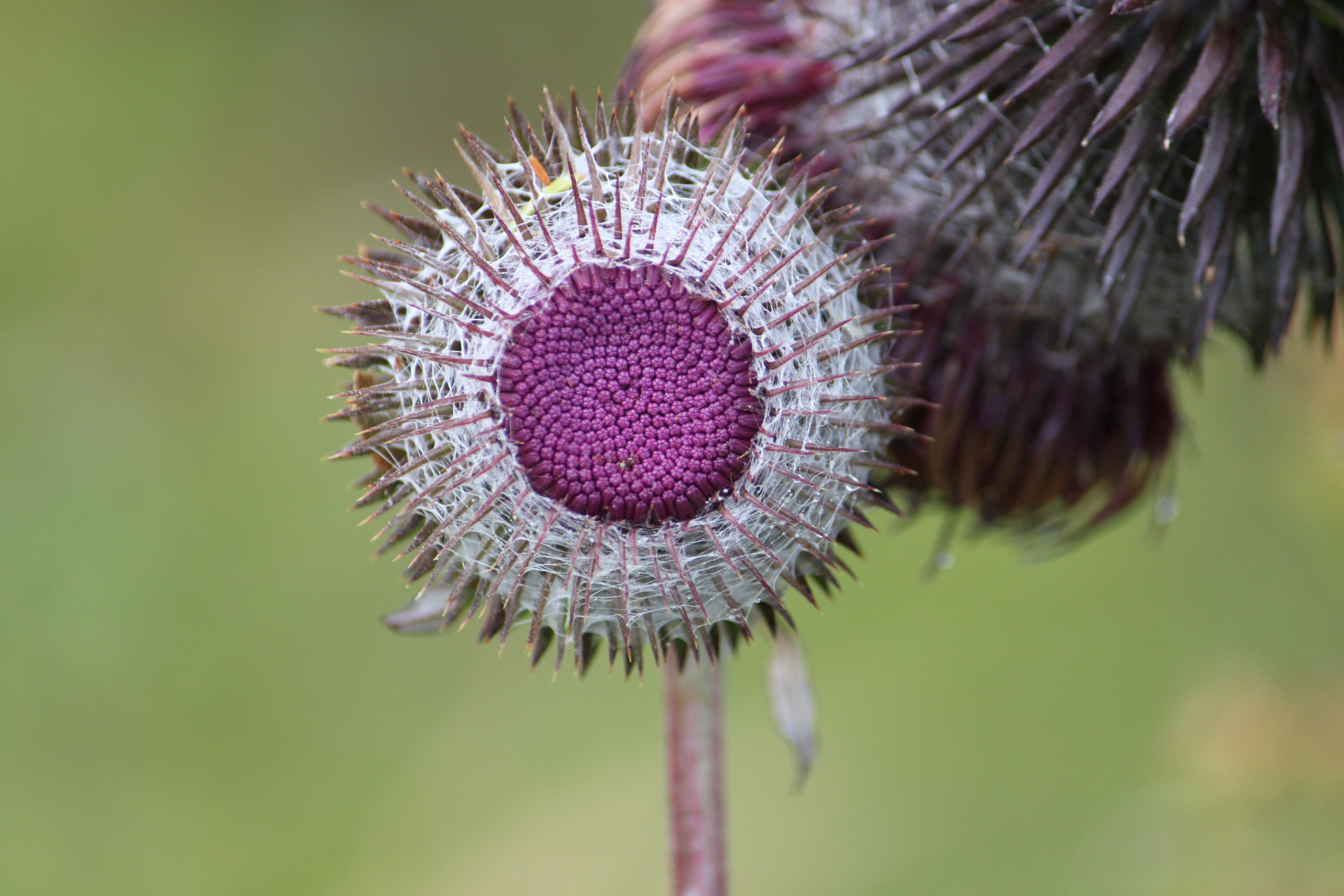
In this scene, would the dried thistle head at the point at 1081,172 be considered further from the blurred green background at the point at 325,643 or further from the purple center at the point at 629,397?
the blurred green background at the point at 325,643

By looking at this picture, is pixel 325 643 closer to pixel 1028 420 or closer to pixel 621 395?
pixel 1028 420

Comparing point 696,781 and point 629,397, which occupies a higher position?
point 629,397

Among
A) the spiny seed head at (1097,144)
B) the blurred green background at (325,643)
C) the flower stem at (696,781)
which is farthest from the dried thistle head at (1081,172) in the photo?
the blurred green background at (325,643)

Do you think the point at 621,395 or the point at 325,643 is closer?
the point at 621,395

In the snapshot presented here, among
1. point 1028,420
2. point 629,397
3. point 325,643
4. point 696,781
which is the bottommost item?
point 696,781

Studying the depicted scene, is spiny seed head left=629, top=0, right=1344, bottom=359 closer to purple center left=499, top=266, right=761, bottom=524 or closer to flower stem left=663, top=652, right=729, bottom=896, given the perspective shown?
purple center left=499, top=266, right=761, bottom=524

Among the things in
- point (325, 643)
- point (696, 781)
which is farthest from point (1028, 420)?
point (325, 643)

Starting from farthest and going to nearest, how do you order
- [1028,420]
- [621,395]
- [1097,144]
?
[1028,420]
[1097,144]
[621,395]

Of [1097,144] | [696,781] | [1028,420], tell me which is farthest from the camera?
[1028,420]
